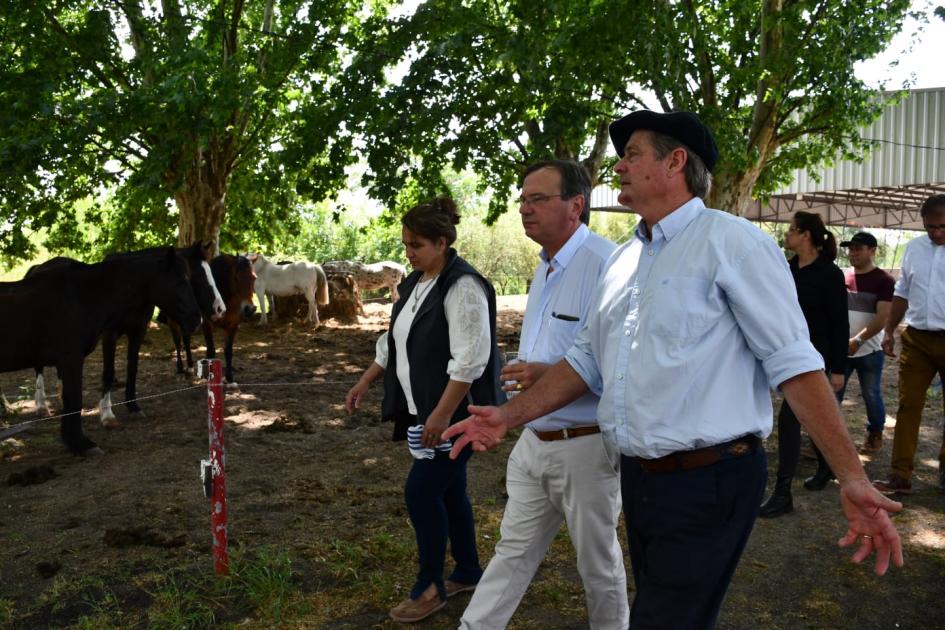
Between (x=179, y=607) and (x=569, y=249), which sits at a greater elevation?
(x=569, y=249)

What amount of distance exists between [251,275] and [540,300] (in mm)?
9339

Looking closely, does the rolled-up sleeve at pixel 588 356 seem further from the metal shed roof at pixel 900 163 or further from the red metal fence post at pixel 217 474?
the metal shed roof at pixel 900 163

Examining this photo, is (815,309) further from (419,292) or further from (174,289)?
(174,289)

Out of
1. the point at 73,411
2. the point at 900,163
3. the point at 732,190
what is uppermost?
the point at 900,163

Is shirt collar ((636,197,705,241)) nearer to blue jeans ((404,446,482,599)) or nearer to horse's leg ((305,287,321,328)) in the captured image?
blue jeans ((404,446,482,599))

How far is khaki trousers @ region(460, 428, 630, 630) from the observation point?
115 inches

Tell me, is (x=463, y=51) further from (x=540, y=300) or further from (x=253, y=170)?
(x=253, y=170)

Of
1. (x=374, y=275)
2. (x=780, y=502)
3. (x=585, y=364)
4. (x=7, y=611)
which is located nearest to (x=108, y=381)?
(x=7, y=611)

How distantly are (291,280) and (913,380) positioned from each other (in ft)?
44.3

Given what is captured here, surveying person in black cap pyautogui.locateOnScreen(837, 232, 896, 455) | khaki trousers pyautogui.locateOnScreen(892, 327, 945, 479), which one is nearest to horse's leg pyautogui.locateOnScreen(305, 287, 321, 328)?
person in black cap pyautogui.locateOnScreen(837, 232, 896, 455)

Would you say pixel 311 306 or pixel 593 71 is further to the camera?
pixel 311 306

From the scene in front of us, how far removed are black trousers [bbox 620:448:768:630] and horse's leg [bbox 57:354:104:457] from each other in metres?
6.31

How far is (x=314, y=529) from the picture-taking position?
17.1ft

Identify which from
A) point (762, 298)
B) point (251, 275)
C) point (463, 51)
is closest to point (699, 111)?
point (463, 51)
